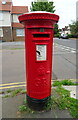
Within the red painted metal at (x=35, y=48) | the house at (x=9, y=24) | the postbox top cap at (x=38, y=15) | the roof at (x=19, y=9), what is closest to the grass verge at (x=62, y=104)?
the red painted metal at (x=35, y=48)

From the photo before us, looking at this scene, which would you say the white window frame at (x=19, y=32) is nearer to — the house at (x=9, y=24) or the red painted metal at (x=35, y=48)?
the house at (x=9, y=24)

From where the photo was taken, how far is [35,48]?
2107 millimetres

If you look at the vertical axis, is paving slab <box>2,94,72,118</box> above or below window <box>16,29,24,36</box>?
below

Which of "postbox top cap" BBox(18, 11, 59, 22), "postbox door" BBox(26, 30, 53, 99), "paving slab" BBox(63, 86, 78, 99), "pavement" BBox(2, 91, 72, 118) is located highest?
"postbox top cap" BBox(18, 11, 59, 22)

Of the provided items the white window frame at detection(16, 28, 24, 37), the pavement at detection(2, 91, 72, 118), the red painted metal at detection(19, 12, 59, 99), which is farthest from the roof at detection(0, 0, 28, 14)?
the pavement at detection(2, 91, 72, 118)

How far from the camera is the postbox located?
2.00 meters

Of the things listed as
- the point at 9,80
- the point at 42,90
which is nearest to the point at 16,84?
the point at 9,80

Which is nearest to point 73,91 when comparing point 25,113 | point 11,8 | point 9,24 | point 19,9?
point 25,113

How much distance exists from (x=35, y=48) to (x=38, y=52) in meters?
0.09

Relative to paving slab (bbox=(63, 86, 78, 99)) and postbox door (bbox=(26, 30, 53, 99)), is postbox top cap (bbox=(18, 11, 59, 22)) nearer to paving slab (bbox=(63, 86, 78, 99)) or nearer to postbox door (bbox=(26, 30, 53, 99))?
postbox door (bbox=(26, 30, 53, 99))

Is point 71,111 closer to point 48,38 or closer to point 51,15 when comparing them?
point 48,38

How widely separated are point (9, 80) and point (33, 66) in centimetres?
230

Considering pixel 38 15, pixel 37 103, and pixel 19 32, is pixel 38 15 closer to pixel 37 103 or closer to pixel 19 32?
pixel 37 103

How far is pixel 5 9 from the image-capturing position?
21.1m
